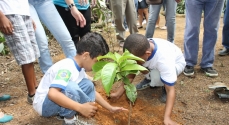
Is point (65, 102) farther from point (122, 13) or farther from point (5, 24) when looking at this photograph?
point (122, 13)

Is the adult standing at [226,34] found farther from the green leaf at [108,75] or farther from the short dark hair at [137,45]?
the green leaf at [108,75]

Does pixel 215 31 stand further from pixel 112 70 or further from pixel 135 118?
pixel 112 70

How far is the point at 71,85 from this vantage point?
6.15 feet

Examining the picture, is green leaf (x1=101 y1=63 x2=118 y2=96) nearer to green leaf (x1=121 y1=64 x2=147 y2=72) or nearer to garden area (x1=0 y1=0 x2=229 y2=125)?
green leaf (x1=121 y1=64 x2=147 y2=72)

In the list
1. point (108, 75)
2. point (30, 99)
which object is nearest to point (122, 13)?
point (30, 99)

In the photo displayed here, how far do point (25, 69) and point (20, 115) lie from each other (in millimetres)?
430

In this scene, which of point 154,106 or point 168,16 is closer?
point 154,106

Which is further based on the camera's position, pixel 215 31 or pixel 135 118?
pixel 215 31

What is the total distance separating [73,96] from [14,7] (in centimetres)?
94

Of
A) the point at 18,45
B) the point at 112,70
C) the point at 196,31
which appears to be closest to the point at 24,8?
the point at 18,45

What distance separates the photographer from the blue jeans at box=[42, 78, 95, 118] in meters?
1.88

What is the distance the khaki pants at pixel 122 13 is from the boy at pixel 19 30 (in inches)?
71.1

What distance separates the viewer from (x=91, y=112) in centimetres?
185

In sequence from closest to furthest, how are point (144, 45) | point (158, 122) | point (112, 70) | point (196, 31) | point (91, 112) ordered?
1. point (112, 70)
2. point (91, 112)
3. point (144, 45)
4. point (158, 122)
5. point (196, 31)
